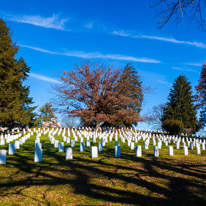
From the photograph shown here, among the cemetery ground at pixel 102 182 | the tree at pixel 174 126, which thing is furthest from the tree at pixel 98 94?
the cemetery ground at pixel 102 182

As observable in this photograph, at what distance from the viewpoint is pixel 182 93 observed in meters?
43.3

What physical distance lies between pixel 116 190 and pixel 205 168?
159 inches

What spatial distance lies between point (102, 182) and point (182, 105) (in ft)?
136

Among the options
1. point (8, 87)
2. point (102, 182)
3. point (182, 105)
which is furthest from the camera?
point (182, 105)

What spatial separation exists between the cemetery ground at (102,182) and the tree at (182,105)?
35443mm

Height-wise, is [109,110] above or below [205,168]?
above

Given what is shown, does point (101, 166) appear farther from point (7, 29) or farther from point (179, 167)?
point (7, 29)

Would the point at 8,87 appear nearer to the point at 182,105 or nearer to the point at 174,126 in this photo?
the point at 174,126

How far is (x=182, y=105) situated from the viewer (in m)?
42.8

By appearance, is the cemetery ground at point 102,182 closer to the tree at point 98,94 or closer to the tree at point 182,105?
the tree at point 98,94

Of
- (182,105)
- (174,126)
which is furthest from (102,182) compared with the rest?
(182,105)

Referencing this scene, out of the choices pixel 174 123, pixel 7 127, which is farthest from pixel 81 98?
pixel 174 123

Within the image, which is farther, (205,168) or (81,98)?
(81,98)

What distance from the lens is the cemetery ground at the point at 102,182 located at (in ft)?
13.8
